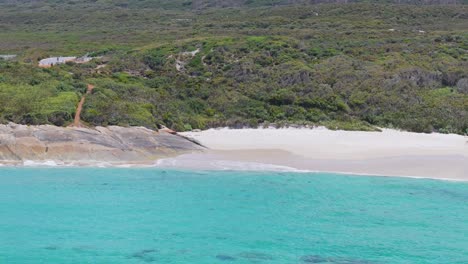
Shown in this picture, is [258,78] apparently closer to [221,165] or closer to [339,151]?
[339,151]

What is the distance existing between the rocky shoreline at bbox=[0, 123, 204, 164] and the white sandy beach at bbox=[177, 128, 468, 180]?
1.20 m

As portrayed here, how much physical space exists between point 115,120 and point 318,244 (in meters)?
14.1

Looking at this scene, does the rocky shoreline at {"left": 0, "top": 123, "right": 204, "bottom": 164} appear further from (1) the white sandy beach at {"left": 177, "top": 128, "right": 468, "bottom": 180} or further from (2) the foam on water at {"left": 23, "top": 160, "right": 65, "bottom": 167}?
(1) the white sandy beach at {"left": 177, "top": 128, "right": 468, "bottom": 180}

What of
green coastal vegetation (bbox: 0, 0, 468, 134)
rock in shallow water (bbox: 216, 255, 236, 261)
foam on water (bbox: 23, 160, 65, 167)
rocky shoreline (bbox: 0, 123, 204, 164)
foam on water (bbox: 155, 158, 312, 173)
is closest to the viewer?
rock in shallow water (bbox: 216, 255, 236, 261)

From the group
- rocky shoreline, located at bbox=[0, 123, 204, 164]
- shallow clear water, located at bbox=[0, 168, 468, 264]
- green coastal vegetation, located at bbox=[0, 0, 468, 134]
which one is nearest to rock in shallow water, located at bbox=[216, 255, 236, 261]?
shallow clear water, located at bbox=[0, 168, 468, 264]

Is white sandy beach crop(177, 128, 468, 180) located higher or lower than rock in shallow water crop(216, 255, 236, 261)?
lower

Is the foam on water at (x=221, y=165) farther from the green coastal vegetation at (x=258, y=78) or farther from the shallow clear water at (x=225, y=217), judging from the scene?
the green coastal vegetation at (x=258, y=78)

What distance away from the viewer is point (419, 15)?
69.9 meters

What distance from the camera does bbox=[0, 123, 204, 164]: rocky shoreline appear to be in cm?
2286

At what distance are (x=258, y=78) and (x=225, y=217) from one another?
2273cm

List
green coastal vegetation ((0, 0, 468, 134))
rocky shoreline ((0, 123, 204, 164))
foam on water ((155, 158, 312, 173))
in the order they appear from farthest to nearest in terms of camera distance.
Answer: green coastal vegetation ((0, 0, 468, 134))
rocky shoreline ((0, 123, 204, 164))
foam on water ((155, 158, 312, 173))

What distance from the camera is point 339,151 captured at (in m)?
24.8

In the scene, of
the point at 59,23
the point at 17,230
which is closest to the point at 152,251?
the point at 17,230

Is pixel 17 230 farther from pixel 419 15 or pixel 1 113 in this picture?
pixel 419 15
